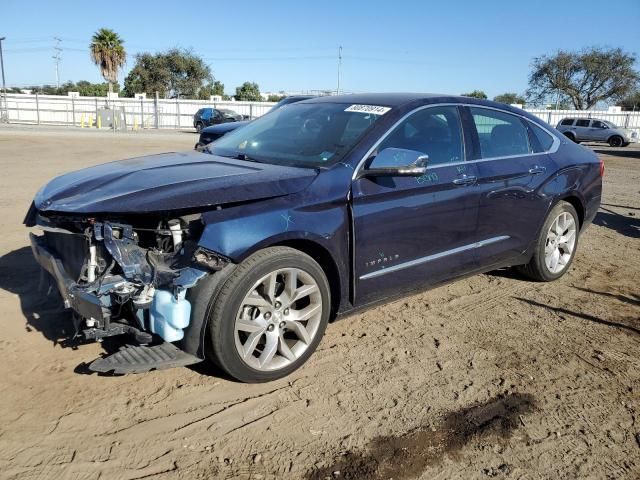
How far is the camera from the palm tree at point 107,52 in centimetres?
5212

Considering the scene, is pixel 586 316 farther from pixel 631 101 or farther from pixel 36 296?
pixel 631 101

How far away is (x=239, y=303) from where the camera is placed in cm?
300

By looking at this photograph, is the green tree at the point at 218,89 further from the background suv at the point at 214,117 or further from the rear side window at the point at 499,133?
the rear side window at the point at 499,133

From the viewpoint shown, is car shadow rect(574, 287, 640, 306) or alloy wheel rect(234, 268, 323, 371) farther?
car shadow rect(574, 287, 640, 306)

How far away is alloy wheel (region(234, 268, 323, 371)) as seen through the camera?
3125 mm

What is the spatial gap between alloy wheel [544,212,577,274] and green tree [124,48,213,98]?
6502cm

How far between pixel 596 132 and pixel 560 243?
30.2 m

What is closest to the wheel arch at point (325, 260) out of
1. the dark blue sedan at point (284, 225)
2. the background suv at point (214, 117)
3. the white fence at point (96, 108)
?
the dark blue sedan at point (284, 225)

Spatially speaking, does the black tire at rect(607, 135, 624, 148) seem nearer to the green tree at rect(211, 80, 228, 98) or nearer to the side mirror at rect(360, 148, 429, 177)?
the side mirror at rect(360, 148, 429, 177)

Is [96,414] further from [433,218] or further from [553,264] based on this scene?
[553,264]

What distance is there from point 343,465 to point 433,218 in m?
1.98

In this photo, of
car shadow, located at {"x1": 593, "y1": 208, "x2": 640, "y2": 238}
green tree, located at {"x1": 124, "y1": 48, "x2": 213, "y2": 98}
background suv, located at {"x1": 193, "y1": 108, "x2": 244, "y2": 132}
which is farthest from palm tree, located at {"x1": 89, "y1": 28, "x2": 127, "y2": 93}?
car shadow, located at {"x1": 593, "y1": 208, "x2": 640, "y2": 238}

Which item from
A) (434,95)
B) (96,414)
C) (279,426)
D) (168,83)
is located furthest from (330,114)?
(168,83)

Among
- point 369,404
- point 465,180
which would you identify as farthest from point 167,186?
point 465,180
